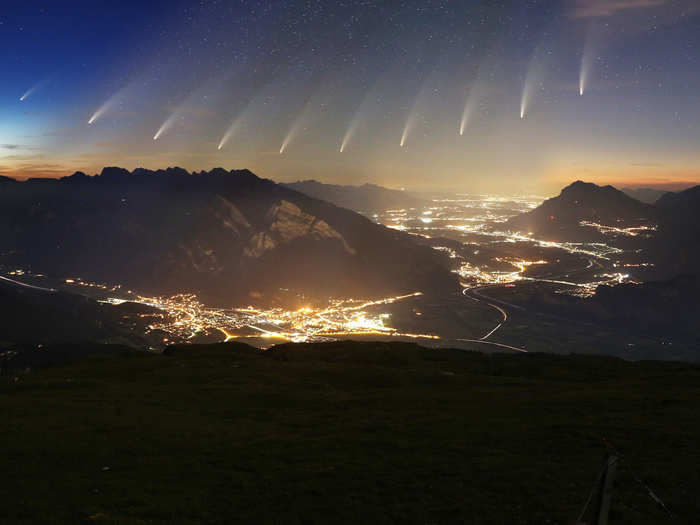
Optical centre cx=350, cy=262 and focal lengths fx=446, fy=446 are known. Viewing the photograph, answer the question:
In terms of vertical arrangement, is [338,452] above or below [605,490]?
below

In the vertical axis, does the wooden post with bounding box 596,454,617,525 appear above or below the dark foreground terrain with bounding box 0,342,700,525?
above

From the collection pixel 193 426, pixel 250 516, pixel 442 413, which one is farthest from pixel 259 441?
pixel 442 413

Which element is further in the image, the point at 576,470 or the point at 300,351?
the point at 300,351

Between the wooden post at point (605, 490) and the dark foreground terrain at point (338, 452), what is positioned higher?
the wooden post at point (605, 490)

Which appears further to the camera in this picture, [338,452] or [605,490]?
[338,452]

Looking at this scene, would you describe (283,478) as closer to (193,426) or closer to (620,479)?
(193,426)

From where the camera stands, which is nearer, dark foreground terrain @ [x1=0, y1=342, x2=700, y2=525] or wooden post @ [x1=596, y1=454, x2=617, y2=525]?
wooden post @ [x1=596, y1=454, x2=617, y2=525]

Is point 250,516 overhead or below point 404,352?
overhead

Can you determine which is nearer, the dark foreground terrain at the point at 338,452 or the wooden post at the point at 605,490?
the wooden post at the point at 605,490
